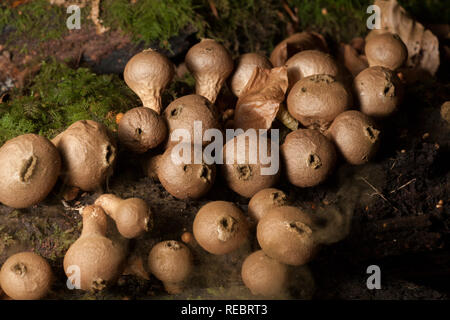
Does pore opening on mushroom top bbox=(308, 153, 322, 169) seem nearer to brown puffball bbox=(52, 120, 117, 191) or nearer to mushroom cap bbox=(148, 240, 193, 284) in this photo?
mushroom cap bbox=(148, 240, 193, 284)

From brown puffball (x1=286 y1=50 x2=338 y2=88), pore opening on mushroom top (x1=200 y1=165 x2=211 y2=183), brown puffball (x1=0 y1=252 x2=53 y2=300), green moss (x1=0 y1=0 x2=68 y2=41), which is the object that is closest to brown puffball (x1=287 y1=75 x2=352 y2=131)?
brown puffball (x1=286 y1=50 x2=338 y2=88)

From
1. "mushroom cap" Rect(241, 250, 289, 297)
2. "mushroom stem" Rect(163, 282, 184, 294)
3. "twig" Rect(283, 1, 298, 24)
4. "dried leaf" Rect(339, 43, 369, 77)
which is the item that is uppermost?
"twig" Rect(283, 1, 298, 24)

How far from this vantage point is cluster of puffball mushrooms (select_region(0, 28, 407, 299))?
7.50 ft

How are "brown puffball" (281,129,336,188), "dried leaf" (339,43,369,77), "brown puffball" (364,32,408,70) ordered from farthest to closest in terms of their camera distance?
"dried leaf" (339,43,369,77) < "brown puffball" (364,32,408,70) < "brown puffball" (281,129,336,188)

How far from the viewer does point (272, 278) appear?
225 centimetres

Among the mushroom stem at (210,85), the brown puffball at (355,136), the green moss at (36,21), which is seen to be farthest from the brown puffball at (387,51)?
the green moss at (36,21)

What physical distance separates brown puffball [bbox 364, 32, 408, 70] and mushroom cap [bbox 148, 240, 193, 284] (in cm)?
242

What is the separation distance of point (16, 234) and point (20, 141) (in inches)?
24.9

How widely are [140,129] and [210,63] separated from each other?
861 millimetres

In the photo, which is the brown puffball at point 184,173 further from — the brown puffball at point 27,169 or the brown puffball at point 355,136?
the brown puffball at point 355,136

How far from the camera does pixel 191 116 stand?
293 centimetres

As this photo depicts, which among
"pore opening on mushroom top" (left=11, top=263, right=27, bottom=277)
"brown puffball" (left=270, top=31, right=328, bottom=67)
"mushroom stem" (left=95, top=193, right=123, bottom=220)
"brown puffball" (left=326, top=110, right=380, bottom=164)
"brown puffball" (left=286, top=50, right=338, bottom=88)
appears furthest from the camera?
"brown puffball" (left=270, top=31, right=328, bottom=67)

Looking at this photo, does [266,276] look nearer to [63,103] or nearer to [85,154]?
[85,154]
